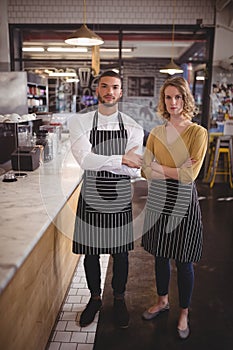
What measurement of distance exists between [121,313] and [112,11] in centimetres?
552

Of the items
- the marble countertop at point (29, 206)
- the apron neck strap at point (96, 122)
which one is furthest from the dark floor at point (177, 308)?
the apron neck strap at point (96, 122)

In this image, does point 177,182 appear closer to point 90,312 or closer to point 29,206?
point 29,206

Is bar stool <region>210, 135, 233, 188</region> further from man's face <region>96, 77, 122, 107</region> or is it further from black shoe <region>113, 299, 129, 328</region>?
man's face <region>96, 77, 122, 107</region>

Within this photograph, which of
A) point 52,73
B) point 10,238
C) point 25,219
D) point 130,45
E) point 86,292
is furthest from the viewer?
point 130,45

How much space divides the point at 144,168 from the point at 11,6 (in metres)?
5.55

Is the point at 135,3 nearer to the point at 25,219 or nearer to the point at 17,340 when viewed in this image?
the point at 25,219

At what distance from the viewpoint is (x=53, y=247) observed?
7.05ft

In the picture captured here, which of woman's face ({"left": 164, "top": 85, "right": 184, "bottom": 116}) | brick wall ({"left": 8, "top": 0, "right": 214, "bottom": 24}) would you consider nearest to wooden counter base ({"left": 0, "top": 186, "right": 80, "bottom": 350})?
woman's face ({"left": 164, "top": 85, "right": 184, "bottom": 116})

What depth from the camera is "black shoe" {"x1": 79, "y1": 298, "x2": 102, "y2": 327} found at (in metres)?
2.27

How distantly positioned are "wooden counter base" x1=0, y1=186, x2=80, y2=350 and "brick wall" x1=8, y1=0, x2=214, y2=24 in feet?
15.5

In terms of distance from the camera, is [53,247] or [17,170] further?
[17,170]

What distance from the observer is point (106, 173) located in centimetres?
212

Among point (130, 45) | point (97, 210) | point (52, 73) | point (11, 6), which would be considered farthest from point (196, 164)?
point (130, 45)

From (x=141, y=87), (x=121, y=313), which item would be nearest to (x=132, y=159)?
(x=121, y=313)
